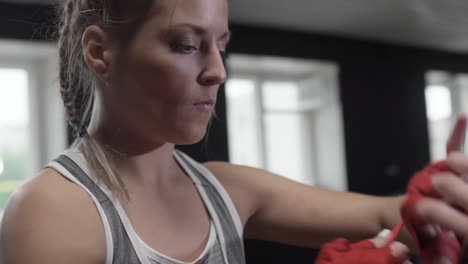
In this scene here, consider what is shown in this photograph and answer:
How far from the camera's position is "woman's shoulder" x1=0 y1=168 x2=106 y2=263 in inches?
18.7

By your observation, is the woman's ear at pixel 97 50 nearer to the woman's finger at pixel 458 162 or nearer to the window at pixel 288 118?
the woman's finger at pixel 458 162

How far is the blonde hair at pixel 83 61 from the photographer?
552mm

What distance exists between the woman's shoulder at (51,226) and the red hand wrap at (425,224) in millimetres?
314

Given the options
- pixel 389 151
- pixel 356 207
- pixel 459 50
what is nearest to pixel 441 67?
pixel 459 50

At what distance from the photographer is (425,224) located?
1.35ft

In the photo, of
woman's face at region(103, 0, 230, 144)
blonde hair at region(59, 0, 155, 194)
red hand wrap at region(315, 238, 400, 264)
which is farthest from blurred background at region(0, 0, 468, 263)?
red hand wrap at region(315, 238, 400, 264)

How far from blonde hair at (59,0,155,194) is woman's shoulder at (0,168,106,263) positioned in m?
0.05

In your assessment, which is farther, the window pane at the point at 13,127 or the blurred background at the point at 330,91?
the blurred background at the point at 330,91

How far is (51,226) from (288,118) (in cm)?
396

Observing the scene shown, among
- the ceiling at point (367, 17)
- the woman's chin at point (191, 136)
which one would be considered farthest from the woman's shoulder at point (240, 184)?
the ceiling at point (367, 17)

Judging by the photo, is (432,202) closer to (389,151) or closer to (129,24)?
(129,24)

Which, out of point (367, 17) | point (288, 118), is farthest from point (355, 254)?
point (288, 118)

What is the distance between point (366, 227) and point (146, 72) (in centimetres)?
38

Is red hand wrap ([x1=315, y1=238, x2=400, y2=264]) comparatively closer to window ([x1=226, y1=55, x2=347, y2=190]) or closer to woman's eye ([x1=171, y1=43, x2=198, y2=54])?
woman's eye ([x1=171, y1=43, x2=198, y2=54])
